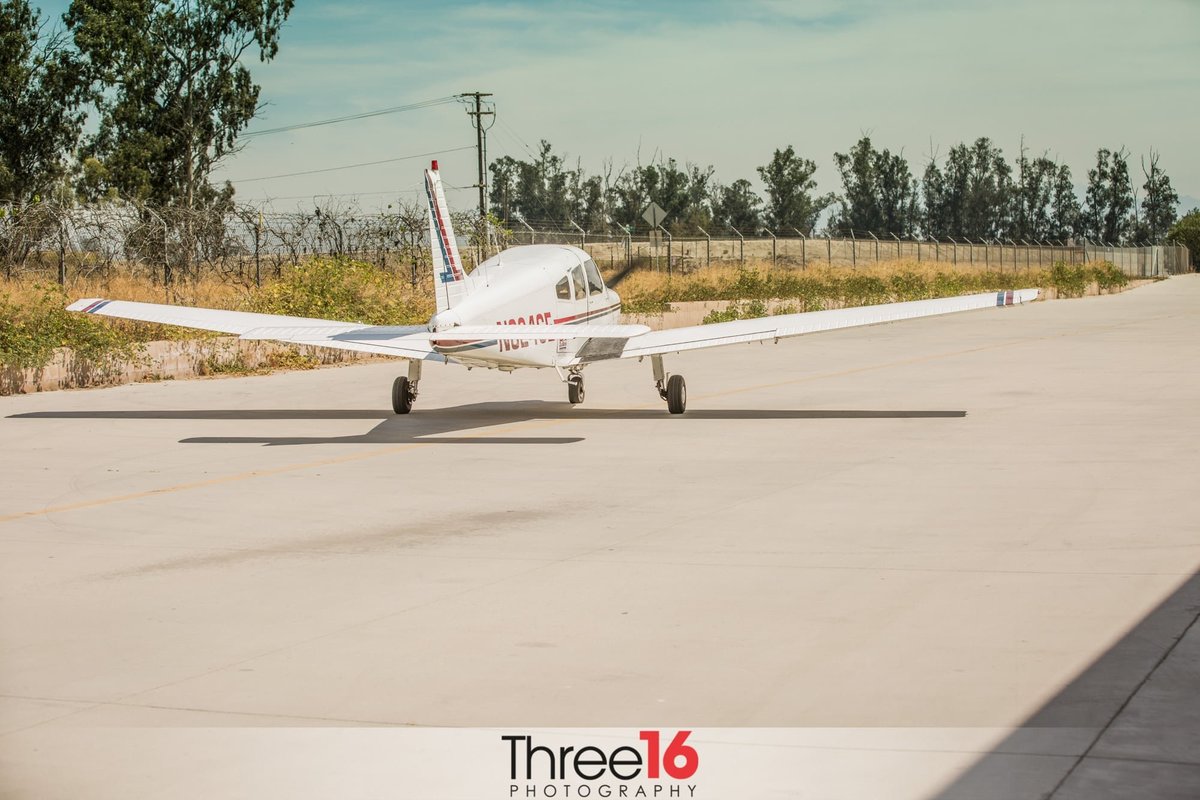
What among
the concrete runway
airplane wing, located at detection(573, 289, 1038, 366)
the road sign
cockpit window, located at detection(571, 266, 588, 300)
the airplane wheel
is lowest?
the concrete runway

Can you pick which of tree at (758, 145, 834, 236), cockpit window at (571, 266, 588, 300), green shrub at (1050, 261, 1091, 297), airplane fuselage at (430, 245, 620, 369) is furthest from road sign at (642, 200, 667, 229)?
tree at (758, 145, 834, 236)

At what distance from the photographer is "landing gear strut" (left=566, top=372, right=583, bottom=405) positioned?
19.7 m

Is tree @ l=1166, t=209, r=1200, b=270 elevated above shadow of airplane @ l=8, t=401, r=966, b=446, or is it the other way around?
tree @ l=1166, t=209, r=1200, b=270

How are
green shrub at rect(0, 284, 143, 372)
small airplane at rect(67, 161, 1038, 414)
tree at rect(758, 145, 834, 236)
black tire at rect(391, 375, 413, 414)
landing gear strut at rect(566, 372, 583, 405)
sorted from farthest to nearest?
1. tree at rect(758, 145, 834, 236)
2. green shrub at rect(0, 284, 143, 372)
3. landing gear strut at rect(566, 372, 583, 405)
4. black tire at rect(391, 375, 413, 414)
5. small airplane at rect(67, 161, 1038, 414)

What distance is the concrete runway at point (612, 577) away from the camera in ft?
20.1

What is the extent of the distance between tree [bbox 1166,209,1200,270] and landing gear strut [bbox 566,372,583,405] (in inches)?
5237

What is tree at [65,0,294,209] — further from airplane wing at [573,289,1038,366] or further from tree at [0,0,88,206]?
airplane wing at [573,289,1038,366]

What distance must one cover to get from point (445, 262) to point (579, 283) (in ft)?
7.84

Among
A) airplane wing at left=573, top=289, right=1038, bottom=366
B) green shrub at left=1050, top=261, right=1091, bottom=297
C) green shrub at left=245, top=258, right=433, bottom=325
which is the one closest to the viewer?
airplane wing at left=573, top=289, right=1038, bottom=366

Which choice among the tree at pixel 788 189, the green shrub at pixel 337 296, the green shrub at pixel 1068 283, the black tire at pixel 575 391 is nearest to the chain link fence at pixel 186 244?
the green shrub at pixel 337 296

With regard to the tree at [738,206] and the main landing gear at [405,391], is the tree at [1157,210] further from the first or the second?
the main landing gear at [405,391]

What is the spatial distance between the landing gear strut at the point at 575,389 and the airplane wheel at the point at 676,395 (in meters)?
1.54

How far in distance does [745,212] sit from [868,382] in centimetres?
11849

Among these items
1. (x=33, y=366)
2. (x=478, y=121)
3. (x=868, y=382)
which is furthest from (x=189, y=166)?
(x=868, y=382)
